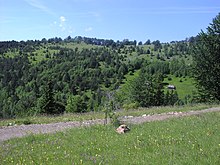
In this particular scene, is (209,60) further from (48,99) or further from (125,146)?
(48,99)

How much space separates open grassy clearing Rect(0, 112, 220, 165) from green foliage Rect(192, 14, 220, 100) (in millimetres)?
22503

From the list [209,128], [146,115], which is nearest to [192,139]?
[209,128]

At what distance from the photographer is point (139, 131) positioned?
46.8 feet

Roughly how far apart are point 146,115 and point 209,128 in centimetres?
809

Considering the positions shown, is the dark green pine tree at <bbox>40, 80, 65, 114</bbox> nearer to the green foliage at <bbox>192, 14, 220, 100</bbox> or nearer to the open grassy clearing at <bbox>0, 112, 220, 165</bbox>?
the green foliage at <bbox>192, 14, 220, 100</bbox>

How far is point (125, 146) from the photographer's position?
1163 centimetres

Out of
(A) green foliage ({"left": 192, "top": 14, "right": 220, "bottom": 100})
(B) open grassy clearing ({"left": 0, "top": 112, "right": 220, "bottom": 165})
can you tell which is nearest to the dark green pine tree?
(A) green foliage ({"left": 192, "top": 14, "right": 220, "bottom": 100})

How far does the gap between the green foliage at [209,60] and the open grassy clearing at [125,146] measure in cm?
2250

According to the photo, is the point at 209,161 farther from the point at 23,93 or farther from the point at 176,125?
the point at 23,93

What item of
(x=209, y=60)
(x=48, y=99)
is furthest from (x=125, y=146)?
(x=48, y=99)

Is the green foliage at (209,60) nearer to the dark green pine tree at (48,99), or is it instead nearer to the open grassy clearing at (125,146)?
the open grassy clearing at (125,146)

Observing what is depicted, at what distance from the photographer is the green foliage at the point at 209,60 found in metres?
37.0

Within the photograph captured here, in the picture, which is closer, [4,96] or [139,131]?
[139,131]

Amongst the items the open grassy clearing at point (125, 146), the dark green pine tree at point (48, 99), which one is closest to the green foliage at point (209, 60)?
the open grassy clearing at point (125, 146)
